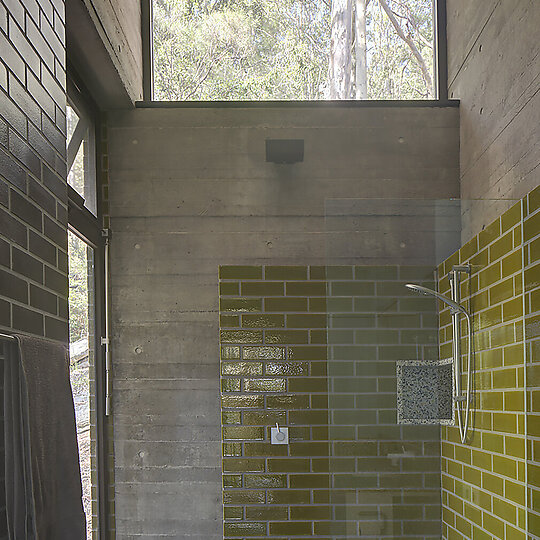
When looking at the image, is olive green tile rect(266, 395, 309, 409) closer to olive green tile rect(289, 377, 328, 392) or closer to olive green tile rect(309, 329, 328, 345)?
olive green tile rect(289, 377, 328, 392)

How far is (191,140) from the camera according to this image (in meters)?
4.05

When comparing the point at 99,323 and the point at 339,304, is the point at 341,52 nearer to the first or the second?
the point at 339,304

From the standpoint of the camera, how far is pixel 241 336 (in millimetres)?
3436

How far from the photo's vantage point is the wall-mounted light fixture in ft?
12.7

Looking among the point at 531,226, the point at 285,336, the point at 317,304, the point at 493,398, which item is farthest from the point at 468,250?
the point at 285,336

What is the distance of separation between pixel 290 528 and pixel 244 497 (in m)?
0.25

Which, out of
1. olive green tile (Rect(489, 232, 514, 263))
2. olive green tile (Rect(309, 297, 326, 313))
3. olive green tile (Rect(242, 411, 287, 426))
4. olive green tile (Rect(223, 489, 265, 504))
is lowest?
olive green tile (Rect(223, 489, 265, 504))

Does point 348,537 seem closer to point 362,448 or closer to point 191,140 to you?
point 362,448

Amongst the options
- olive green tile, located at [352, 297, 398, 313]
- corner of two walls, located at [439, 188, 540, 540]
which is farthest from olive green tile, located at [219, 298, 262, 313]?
corner of two walls, located at [439, 188, 540, 540]

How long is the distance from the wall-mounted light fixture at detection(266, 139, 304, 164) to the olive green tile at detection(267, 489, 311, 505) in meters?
1.69

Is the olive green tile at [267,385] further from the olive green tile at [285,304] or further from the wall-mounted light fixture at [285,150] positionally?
the wall-mounted light fixture at [285,150]

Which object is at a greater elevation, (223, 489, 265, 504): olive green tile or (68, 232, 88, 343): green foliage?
(68, 232, 88, 343): green foliage

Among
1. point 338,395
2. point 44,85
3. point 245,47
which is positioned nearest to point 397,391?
point 338,395

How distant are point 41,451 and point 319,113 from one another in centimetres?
276
